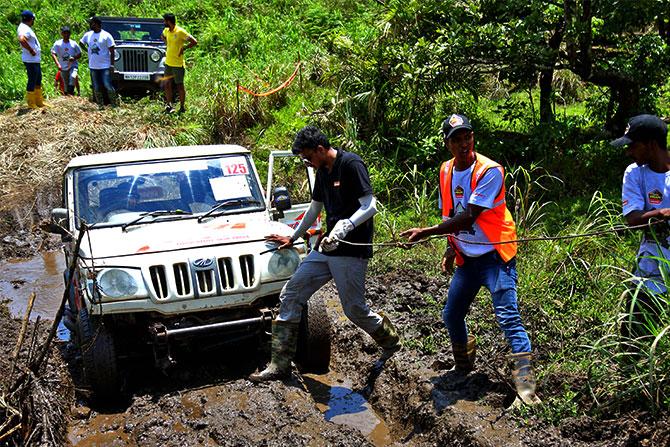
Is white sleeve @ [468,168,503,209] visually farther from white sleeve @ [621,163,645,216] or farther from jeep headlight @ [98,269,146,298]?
jeep headlight @ [98,269,146,298]

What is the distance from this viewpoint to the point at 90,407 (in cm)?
600

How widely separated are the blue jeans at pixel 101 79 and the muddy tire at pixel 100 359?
1090 cm

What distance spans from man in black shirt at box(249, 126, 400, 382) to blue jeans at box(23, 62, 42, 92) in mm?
10633

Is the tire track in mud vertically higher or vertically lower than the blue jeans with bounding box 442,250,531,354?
lower

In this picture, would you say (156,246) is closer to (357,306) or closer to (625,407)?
(357,306)

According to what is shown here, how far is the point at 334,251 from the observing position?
568cm

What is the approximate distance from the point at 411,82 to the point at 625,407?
6.91m

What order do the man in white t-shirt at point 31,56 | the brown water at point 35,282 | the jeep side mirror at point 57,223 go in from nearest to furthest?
the jeep side mirror at point 57,223 < the brown water at point 35,282 < the man in white t-shirt at point 31,56

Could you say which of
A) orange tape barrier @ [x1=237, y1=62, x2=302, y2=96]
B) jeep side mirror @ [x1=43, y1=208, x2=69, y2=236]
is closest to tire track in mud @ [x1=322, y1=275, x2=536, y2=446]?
jeep side mirror @ [x1=43, y1=208, x2=69, y2=236]

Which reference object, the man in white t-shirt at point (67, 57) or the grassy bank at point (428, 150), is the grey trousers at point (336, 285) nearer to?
the grassy bank at point (428, 150)

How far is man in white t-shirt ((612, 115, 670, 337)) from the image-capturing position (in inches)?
169

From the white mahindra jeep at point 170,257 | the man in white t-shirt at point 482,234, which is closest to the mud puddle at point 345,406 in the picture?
the white mahindra jeep at point 170,257

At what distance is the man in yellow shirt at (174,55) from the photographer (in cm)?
1452

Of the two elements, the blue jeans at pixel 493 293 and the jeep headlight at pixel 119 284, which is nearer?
the blue jeans at pixel 493 293
